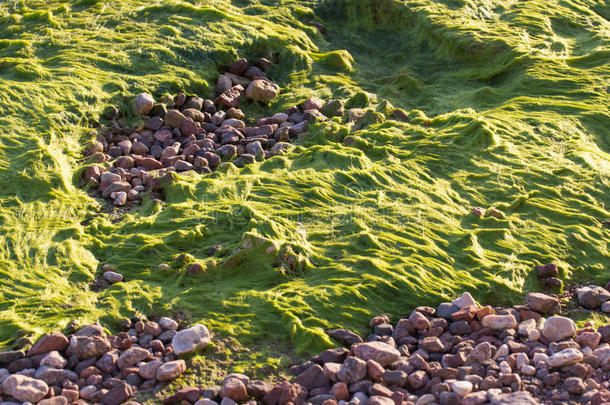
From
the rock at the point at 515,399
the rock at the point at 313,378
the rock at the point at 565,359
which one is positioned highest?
the rock at the point at 565,359

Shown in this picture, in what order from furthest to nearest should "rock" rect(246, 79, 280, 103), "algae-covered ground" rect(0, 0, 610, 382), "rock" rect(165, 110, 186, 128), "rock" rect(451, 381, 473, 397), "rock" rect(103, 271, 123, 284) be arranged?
"rock" rect(246, 79, 280, 103) < "rock" rect(165, 110, 186, 128) < "rock" rect(103, 271, 123, 284) < "algae-covered ground" rect(0, 0, 610, 382) < "rock" rect(451, 381, 473, 397)

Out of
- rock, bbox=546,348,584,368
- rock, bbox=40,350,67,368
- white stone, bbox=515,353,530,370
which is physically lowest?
rock, bbox=40,350,67,368

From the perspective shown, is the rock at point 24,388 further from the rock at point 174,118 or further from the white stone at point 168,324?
the rock at point 174,118

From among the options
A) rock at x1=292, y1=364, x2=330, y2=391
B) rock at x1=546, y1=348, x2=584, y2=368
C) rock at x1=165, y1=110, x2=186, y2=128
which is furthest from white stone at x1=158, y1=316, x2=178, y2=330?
rock at x1=165, y1=110, x2=186, y2=128

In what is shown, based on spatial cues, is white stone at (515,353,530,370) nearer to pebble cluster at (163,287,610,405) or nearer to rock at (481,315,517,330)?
pebble cluster at (163,287,610,405)

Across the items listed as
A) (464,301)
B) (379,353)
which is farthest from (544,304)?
(379,353)

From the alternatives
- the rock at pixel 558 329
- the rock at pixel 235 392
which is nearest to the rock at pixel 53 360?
the rock at pixel 235 392

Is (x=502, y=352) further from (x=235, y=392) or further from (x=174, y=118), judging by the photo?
(x=174, y=118)

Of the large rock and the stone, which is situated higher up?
the large rock
